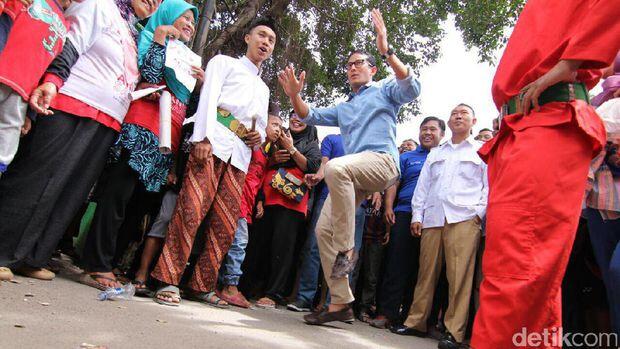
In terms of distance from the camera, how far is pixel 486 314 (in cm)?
171

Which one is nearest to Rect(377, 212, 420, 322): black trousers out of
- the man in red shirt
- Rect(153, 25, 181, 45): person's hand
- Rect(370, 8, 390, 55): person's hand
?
Rect(370, 8, 390, 55): person's hand

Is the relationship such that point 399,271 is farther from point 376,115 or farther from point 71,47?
point 71,47

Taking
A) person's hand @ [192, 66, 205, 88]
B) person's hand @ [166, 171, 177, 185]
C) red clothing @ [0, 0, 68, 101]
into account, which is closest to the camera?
red clothing @ [0, 0, 68, 101]

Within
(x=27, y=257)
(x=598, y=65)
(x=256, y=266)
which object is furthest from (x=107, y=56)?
(x=598, y=65)

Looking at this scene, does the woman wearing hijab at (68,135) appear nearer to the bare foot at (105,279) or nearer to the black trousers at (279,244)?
the bare foot at (105,279)

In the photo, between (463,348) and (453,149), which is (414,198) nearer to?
(453,149)

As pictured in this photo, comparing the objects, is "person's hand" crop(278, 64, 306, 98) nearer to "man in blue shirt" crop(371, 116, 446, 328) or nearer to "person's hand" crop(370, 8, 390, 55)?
"person's hand" crop(370, 8, 390, 55)

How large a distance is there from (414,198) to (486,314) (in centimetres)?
264

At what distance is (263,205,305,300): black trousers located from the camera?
14.2ft

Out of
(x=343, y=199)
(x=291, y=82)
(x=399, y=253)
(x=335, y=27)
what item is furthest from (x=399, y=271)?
(x=335, y=27)

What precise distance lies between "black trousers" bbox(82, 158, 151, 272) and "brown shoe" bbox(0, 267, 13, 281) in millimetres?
541

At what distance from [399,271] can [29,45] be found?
3310 mm

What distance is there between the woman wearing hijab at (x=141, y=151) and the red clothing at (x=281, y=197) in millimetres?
1343

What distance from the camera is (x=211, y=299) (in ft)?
10.7
